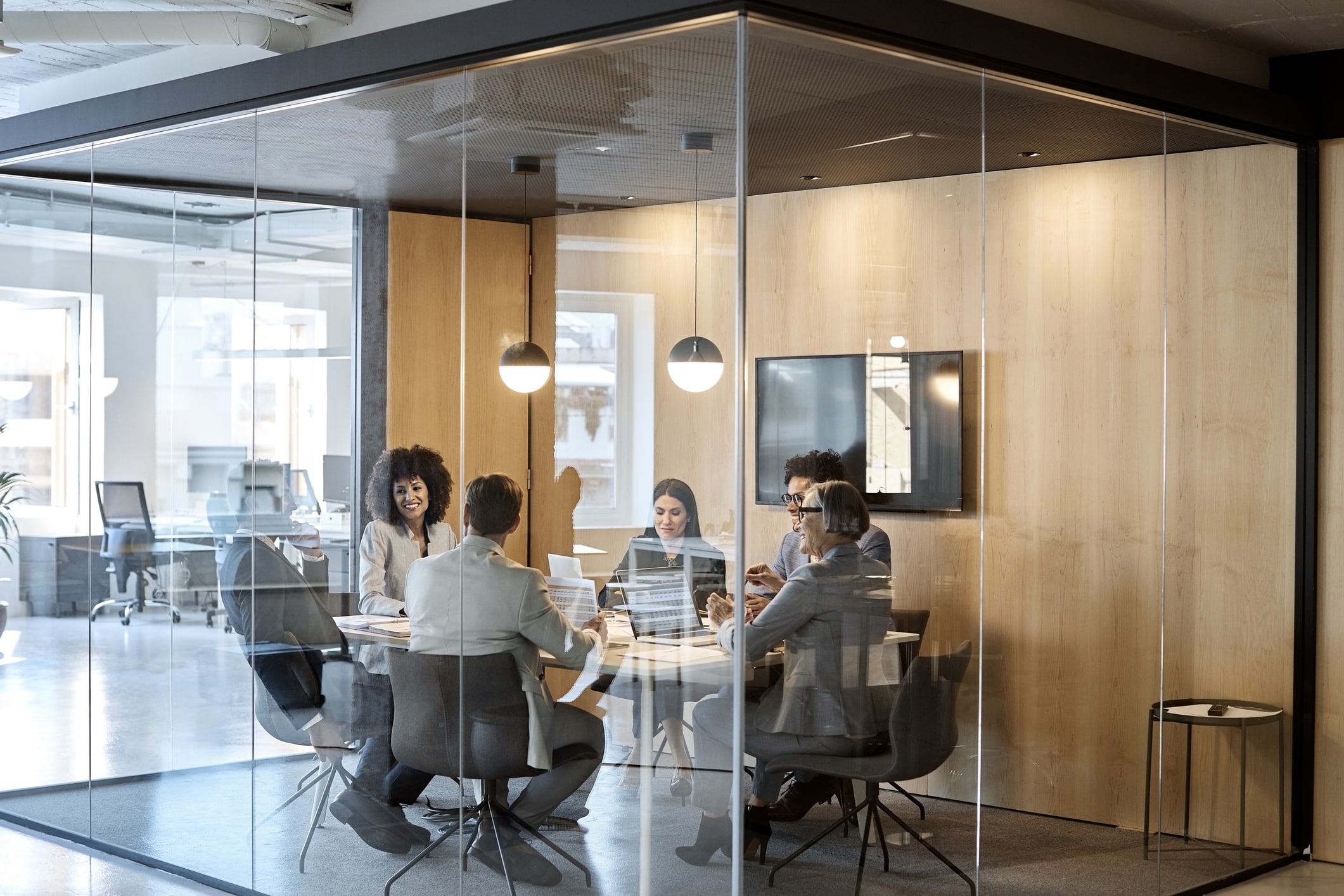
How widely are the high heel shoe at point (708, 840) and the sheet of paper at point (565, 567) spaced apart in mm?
775

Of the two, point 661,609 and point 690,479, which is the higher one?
point 690,479

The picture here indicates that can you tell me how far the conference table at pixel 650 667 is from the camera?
3.67m

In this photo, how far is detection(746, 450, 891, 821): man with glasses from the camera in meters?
3.69

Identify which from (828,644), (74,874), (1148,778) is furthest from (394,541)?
(1148,778)

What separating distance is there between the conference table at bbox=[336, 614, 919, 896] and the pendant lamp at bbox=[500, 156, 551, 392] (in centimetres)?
75

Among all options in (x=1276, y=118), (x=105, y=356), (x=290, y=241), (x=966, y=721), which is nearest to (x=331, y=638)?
(x=290, y=241)

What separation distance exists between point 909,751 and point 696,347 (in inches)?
Result: 54.5

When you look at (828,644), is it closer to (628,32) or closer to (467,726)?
(467,726)

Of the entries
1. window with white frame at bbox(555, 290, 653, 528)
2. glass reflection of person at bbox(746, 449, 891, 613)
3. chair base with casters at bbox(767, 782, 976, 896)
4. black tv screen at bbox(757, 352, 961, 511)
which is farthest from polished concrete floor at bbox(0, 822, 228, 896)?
black tv screen at bbox(757, 352, 961, 511)

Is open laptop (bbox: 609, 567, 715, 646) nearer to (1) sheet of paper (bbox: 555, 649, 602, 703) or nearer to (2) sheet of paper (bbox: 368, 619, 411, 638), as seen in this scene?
(1) sheet of paper (bbox: 555, 649, 602, 703)

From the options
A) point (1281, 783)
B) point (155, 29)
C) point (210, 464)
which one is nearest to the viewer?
point (210, 464)

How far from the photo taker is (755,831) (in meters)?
3.67

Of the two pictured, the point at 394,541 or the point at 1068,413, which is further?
the point at 1068,413

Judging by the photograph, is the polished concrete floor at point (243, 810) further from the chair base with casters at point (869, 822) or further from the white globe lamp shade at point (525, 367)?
the white globe lamp shade at point (525, 367)
